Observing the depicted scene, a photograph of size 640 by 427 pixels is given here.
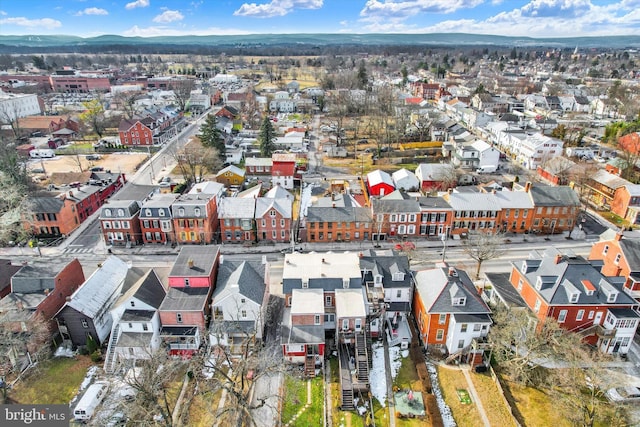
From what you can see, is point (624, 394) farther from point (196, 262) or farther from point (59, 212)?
point (59, 212)

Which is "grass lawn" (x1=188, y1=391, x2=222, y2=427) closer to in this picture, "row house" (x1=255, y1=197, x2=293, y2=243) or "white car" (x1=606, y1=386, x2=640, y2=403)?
"row house" (x1=255, y1=197, x2=293, y2=243)

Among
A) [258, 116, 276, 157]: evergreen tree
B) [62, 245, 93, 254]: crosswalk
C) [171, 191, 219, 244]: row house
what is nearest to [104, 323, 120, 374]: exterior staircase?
[171, 191, 219, 244]: row house

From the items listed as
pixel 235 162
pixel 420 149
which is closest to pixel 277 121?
pixel 235 162

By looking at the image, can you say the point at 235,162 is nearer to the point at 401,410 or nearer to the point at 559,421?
the point at 401,410

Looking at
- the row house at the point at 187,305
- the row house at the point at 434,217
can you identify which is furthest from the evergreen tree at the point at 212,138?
the row house at the point at 187,305

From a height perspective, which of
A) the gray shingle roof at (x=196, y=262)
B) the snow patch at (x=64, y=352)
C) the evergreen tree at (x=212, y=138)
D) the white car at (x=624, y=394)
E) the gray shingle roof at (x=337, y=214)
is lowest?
the snow patch at (x=64, y=352)

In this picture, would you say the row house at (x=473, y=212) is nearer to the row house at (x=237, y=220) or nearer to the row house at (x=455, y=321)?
the row house at (x=455, y=321)
